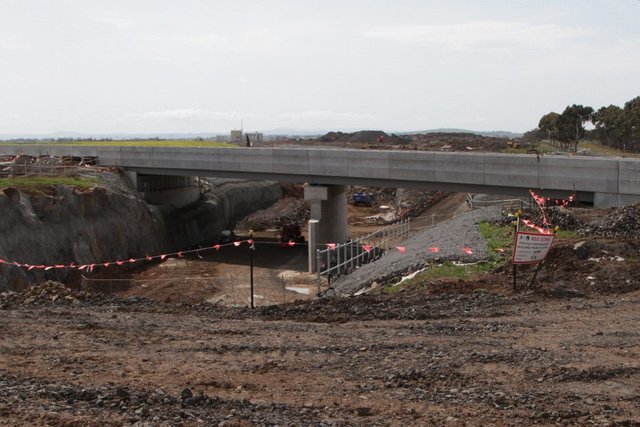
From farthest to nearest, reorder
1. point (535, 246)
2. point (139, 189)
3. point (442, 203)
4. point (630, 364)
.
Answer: point (442, 203)
point (139, 189)
point (535, 246)
point (630, 364)

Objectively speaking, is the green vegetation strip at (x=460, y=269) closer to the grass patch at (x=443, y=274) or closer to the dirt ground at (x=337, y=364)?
the grass patch at (x=443, y=274)

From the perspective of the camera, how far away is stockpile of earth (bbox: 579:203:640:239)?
74.6 feet

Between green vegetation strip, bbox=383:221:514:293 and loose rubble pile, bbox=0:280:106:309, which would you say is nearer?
loose rubble pile, bbox=0:280:106:309

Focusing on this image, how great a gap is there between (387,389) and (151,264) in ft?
103

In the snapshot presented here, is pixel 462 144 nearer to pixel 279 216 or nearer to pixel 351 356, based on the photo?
A: pixel 279 216

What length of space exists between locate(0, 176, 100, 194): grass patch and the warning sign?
25.1 metres

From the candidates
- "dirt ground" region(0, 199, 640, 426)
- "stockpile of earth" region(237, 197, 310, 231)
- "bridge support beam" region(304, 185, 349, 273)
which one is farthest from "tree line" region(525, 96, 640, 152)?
"dirt ground" region(0, 199, 640, 426)

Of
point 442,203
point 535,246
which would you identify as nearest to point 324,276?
point 535,246

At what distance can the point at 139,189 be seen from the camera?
46.7m

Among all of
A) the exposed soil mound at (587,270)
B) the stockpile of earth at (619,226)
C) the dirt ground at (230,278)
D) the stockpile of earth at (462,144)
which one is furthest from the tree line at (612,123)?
the exposed soil mound at (587,270)

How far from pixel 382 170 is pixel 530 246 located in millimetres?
19748

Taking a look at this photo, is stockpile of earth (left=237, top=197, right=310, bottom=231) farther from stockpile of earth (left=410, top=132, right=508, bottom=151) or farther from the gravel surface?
stockpile of earth (left=410, top=132, right=508, bottom=151)

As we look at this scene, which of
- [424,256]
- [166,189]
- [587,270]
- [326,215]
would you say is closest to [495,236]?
[424,256]

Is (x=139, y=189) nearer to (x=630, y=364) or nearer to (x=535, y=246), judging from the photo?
(x=535, y=246)
